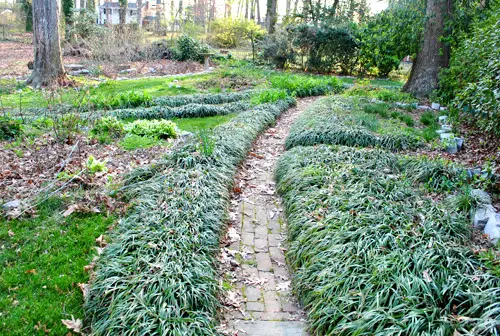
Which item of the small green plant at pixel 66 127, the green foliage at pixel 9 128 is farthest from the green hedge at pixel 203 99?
the small green plant at pixel 66 127

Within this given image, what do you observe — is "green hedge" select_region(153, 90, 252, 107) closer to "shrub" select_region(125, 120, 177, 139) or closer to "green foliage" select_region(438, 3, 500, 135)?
"shrub" select_region(125, 120, 177, 139)

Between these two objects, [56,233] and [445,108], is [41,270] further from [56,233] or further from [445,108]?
[445,108]

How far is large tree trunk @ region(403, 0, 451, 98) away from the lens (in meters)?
9.70

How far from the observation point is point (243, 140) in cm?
646

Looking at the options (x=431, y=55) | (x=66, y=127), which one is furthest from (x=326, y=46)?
(x=66, y=127)

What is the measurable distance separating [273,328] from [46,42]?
1132 cm

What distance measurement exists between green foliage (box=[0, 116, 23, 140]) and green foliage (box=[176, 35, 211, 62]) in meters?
12.1

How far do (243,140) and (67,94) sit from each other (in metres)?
3.10

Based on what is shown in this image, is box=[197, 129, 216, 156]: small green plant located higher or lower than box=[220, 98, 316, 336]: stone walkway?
higher

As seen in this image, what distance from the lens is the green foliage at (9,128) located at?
653cm

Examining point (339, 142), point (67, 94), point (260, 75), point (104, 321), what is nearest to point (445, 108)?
point (339, 142)

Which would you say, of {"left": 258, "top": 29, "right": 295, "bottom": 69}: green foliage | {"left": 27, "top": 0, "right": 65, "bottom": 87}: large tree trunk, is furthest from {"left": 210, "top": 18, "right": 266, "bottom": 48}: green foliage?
{"left": 27, "top": 0, "right": 65, "bottom": 87}: large tree trunk

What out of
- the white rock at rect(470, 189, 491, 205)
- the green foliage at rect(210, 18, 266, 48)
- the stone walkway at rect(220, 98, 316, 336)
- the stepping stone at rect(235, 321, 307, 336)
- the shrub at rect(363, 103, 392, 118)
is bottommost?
the stepping stone at rect(235, 321, 307, 336)

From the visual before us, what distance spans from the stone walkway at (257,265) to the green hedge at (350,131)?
1.10 m
